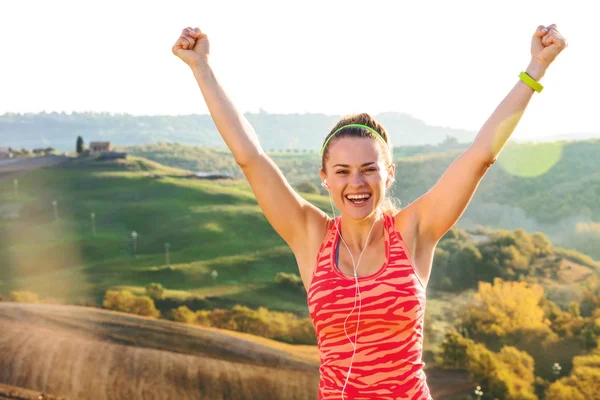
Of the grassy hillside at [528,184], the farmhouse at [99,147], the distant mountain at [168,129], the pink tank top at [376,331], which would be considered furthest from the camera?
the distant mountain at [168,129]

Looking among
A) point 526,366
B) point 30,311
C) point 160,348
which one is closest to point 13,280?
point 30,311

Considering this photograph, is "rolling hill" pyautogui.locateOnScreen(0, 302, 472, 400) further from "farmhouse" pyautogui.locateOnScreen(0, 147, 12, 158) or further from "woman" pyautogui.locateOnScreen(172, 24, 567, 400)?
"farmhouse" pyautogui.locateOnScreen(0, 147, 12, 158)

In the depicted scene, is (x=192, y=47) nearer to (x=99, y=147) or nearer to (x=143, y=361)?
(x=143, y=361)

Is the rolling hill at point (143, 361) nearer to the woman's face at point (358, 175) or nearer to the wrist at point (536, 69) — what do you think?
the woman's face at point (358, 175)

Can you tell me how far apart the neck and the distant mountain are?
8331 centimetres

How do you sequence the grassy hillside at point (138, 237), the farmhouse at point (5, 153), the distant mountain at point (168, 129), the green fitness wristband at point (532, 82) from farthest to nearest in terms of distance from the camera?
the distant mountain at point (168, 129) < the farmhouse at point (5, 153) < the grassy hillside at point (138, 237) < the green fitness wristband at point (532, 82)

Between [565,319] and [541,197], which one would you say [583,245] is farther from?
[565,319]

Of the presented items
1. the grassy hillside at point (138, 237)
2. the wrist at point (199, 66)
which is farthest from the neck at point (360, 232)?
the grassy hillside at point (138, 237)

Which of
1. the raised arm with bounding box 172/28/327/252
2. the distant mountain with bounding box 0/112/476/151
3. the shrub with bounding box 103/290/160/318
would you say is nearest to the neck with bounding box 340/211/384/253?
the raised arm with bounding box 172/28/327/252

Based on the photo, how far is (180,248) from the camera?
117ft

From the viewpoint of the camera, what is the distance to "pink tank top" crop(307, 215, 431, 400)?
95.0 inches

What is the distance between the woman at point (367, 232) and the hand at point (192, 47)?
115 mm

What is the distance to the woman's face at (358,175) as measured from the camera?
100 inches

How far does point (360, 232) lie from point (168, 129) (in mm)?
108204
